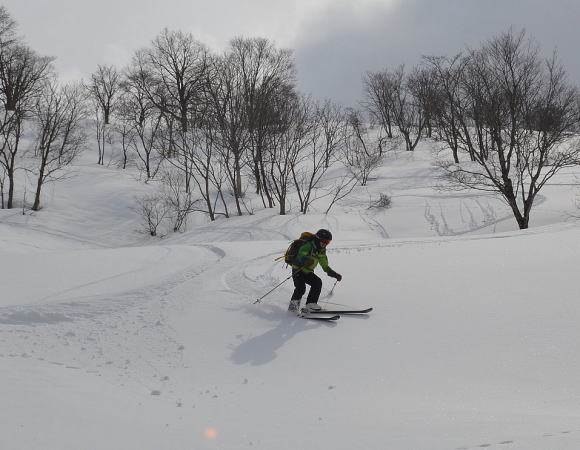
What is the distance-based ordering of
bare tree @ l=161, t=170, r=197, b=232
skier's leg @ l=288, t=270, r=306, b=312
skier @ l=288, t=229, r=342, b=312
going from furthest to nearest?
bare tree @ l=161, t=170, r=197, b=232, skier's leg @ l=288, t=270, r=306, b=312, skier @ l=288, t=229, r=342, b=312

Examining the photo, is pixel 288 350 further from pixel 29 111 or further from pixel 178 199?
pixel 29 111

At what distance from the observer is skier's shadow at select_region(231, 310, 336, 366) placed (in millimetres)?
6078

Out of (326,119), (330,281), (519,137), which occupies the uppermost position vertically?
(326,119)

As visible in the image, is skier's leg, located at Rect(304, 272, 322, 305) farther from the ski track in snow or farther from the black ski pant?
the ski track in snow

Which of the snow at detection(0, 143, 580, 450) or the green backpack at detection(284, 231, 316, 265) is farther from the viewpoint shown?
the green backpack at detection(284, 231, 316, 265)

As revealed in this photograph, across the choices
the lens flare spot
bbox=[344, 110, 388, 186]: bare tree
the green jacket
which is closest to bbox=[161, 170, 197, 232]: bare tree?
bbox=[344, 110, 388, 186]: bare tree

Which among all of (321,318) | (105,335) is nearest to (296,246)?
(321,318)

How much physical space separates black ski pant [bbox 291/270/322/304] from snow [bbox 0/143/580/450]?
0.46 m

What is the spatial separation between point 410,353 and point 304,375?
1698 mm

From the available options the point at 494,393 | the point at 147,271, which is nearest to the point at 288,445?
the point at 494,393

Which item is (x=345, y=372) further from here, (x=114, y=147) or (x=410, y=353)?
(x=114, y=147)

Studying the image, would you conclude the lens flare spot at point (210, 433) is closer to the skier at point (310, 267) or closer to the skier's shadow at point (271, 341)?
the skier's shadow at point (271, 341)

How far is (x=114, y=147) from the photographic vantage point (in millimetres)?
48094

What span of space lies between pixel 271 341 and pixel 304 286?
132cm
